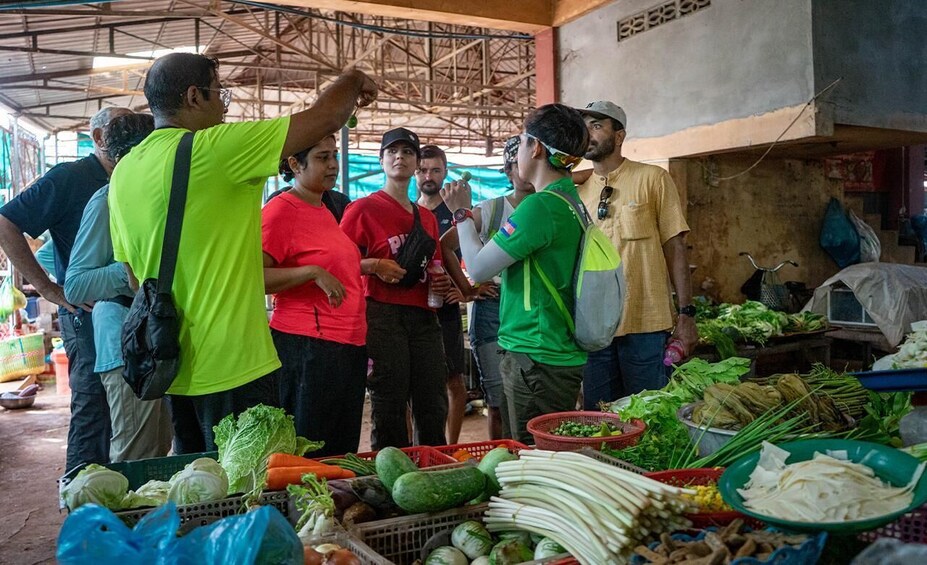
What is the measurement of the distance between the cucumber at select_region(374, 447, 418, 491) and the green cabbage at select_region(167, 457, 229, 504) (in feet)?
1.59

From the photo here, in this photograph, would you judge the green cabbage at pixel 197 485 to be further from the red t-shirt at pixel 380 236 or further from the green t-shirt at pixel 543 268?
the red t-shirt at pixel 380 236

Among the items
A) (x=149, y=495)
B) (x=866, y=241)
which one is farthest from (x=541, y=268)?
(x=866, y=241)

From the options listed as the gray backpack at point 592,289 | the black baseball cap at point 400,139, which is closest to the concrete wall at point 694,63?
the black baseball cap at point 400,139

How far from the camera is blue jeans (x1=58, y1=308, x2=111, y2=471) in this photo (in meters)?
3.71

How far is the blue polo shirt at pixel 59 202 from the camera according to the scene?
3.68m

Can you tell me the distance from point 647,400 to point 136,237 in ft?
6.57

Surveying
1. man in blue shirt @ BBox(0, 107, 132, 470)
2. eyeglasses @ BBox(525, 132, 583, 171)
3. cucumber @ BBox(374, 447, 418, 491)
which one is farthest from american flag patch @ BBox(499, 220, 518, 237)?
man in blue shirt @ BBox(0, 107, 132, 470)

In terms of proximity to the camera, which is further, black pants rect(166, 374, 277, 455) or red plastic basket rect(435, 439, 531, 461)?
red plastic basket rect(435, 439, 531, 461)

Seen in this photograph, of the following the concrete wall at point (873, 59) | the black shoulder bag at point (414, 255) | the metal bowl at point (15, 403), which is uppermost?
the concrete wall at point (873, 59)

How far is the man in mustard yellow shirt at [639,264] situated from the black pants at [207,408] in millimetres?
2108

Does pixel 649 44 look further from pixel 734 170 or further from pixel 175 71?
pixel 175 71

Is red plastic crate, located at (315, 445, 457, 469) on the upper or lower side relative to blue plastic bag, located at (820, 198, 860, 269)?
lower

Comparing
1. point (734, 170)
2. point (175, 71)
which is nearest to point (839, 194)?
point (734, 170)

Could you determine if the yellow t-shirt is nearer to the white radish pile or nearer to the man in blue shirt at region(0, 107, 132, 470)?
the white radish pile
